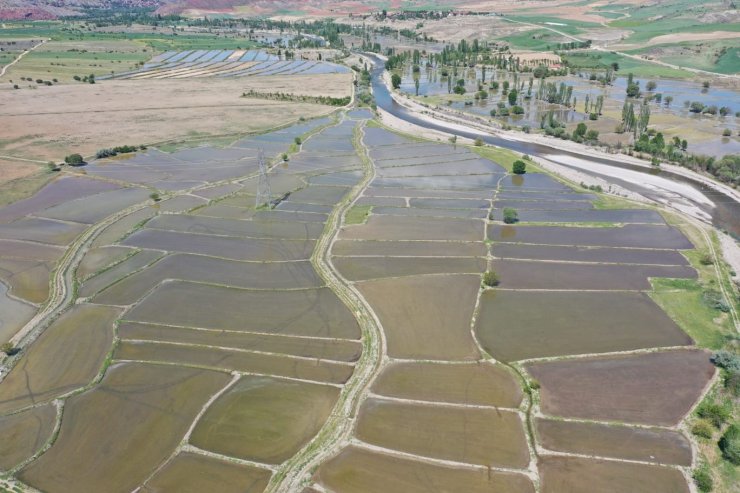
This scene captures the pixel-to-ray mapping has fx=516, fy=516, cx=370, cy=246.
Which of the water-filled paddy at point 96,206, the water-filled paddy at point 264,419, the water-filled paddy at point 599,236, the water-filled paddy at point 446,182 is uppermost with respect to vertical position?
the water-filled paddy at point 96,206

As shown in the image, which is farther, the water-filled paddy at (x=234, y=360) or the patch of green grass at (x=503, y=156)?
the patch of green grass at (x=503, y=156)

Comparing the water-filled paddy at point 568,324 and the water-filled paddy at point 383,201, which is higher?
the water-filled paddy at point 383,201

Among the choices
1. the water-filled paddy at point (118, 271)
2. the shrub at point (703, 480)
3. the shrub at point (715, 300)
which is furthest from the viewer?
the water-filled paddy at point (118, 271)

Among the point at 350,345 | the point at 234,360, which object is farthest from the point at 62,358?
the point at 350,345

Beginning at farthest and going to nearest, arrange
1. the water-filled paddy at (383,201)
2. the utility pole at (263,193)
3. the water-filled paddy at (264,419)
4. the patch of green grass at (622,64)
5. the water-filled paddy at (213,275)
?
the patch of green grass at (622,64) < the water-filled paddy at (383,201) < the utility pole at (263,193) < the water-filled paddy at (213,275) < the water-filled paddy at (264,419)

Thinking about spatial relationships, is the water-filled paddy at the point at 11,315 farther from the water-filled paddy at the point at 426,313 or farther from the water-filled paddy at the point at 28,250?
the water-filled paddy at the point at 426,313

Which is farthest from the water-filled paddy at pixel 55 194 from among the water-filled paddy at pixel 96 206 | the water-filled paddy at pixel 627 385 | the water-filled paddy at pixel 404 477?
the water-filled paddy at pixel 627 385

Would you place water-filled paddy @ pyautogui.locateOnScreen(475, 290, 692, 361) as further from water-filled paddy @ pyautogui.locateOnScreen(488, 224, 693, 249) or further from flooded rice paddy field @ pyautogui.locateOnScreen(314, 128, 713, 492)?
water-filled paddy @ pyautogui.locateOnScreen(488, 224, 693, 249)

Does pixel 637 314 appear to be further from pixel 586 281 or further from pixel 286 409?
pixel 286 409
